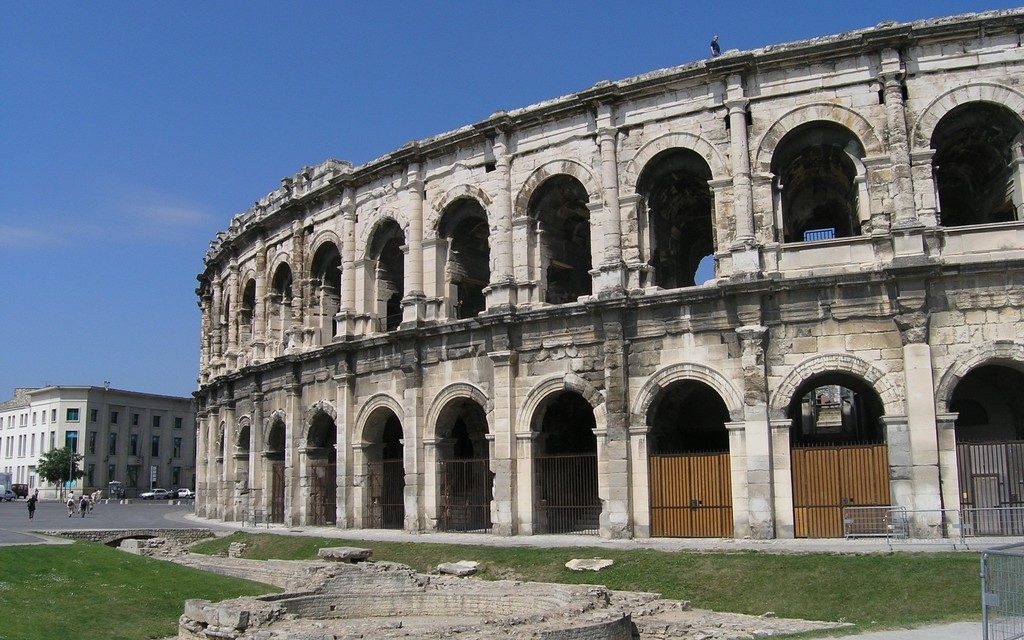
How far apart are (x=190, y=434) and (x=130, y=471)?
6291 millimetres

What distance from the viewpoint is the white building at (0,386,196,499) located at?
73062mm

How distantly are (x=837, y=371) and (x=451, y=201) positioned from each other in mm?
11159

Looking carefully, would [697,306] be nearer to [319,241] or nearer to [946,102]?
[946,102]

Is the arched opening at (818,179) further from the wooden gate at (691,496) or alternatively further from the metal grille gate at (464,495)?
the metal grille gate at (464,495)

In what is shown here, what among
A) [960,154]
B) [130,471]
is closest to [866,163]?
[960,154]

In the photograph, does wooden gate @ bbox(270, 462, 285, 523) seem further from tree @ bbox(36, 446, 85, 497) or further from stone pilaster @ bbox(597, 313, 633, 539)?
tree @ bbox(36, 446, 85, 497)

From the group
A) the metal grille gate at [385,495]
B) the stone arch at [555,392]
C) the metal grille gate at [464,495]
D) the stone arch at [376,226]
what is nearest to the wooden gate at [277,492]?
the metal grille gate at [385,495]

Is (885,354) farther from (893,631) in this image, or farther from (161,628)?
(161,628)

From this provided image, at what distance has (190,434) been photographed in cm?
8119

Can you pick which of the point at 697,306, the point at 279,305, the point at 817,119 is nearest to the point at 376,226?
the point at 279,305

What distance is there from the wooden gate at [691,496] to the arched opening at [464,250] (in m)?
7.79

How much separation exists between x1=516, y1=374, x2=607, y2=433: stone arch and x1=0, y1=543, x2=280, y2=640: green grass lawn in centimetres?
709

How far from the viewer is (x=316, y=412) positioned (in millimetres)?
29156

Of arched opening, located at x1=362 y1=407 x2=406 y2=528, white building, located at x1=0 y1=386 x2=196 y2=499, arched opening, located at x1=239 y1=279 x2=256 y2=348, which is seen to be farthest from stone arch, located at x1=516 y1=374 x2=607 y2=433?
white building, located at x1=0 y1=386 x2=196 y2=499
